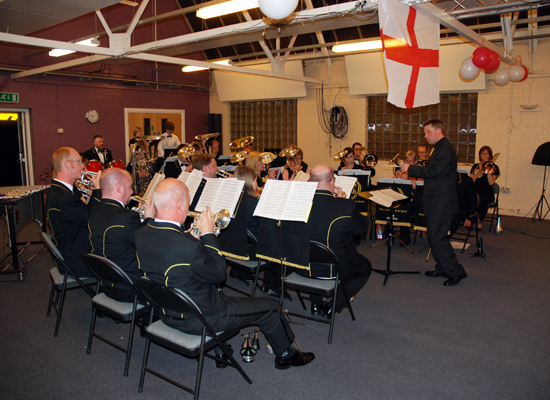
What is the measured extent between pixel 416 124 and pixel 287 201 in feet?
22.7

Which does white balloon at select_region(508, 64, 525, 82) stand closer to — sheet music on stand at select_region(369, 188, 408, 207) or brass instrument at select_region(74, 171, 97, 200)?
sheet music on stand at select_region(369, 188, 408, 207)

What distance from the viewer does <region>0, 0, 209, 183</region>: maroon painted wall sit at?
8891mm

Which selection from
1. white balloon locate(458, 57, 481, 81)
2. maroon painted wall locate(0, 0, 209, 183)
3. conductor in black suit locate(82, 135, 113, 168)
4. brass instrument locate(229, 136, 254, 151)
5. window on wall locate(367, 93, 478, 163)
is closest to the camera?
white balloon locate(458, 57, 481, 81)

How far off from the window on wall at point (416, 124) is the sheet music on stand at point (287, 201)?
21.6 ft

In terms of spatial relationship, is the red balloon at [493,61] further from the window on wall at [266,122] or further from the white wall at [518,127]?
the window on wall at [266,122]

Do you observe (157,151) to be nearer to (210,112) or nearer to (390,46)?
(210,112)

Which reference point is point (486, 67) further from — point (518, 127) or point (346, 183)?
point (346, 183)

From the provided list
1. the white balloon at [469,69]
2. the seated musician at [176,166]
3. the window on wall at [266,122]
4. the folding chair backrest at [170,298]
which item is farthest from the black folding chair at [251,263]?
the window on wall at [266,122]

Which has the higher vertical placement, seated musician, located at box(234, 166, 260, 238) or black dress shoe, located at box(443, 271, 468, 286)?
seated musician, located at box(234, 166, 260, 238)

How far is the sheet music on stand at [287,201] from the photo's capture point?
9.58 ft

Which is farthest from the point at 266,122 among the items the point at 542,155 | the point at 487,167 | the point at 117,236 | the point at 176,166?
the point at 117,236

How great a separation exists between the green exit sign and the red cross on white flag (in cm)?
849

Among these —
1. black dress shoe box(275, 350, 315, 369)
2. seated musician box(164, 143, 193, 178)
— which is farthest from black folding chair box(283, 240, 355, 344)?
seated musician box(164, 143, 193, 178)

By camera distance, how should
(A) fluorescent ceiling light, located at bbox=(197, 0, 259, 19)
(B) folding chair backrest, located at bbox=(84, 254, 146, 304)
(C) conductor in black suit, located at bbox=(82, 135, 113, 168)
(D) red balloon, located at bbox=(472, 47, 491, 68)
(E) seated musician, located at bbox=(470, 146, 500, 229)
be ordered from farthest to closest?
(C) conductor in black suit, located at bbox=(82, 135, 113, 168)
(E) seated musician, located at bbox=(470, 146, 500, 229)
(D) red balloon, located at bbox=(472, 47, 491, 68)
(A) fluorescent ceiling light, located at bbox=(197, 0, 259, 19)
(B) folding chair backrest, located at bbox=(84, 254, 146, 304)
